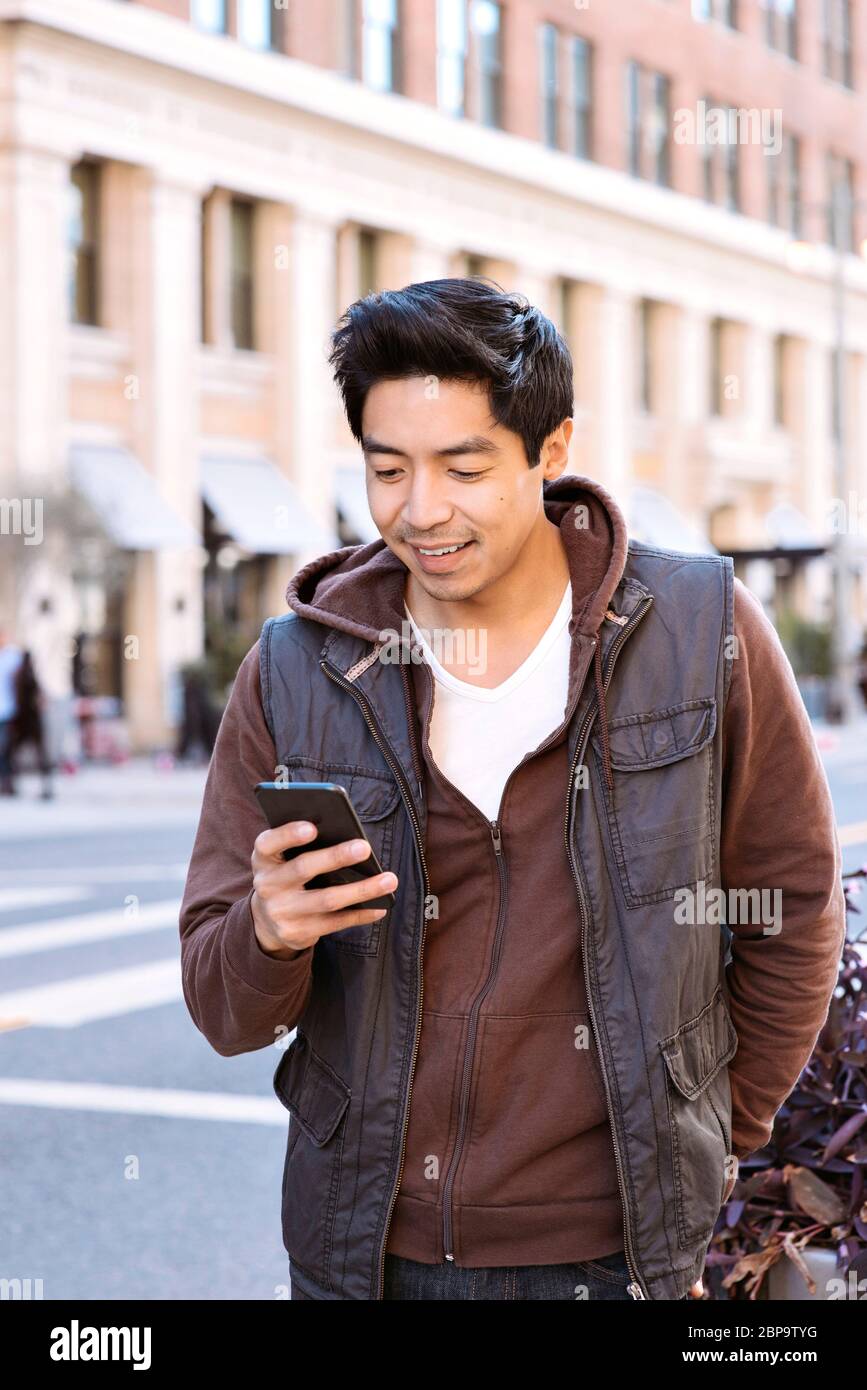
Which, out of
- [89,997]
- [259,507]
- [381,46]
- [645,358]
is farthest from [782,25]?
[89,997]

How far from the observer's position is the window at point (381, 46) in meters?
31.8

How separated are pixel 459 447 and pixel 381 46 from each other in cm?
3152

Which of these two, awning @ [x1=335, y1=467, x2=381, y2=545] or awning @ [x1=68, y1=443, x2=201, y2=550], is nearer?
awning @ [x1=68, y1=443, x2=201, y2=550]

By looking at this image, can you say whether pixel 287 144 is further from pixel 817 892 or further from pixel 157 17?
pixel 817 892

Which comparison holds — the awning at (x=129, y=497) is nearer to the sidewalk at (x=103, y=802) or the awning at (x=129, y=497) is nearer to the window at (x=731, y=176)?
the sidewalk at (x=103, y=802)

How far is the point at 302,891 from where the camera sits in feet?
7.54

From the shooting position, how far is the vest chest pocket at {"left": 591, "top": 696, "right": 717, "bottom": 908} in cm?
244

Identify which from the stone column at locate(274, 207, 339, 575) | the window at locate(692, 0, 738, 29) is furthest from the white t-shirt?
the window at locate(692, 0, 738, 29)

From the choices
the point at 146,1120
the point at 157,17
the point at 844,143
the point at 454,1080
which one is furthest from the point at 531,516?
the point at 844,143

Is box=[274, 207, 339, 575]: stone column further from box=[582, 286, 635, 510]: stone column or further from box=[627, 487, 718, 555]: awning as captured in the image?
box=[627, 487, 718, 555]: awning

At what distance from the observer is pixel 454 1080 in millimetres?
2422

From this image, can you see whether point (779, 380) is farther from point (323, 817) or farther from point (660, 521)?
point (323, 817)

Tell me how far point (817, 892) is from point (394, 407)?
879mm

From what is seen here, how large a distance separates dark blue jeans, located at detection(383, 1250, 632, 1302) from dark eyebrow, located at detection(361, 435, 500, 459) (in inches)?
40.9
